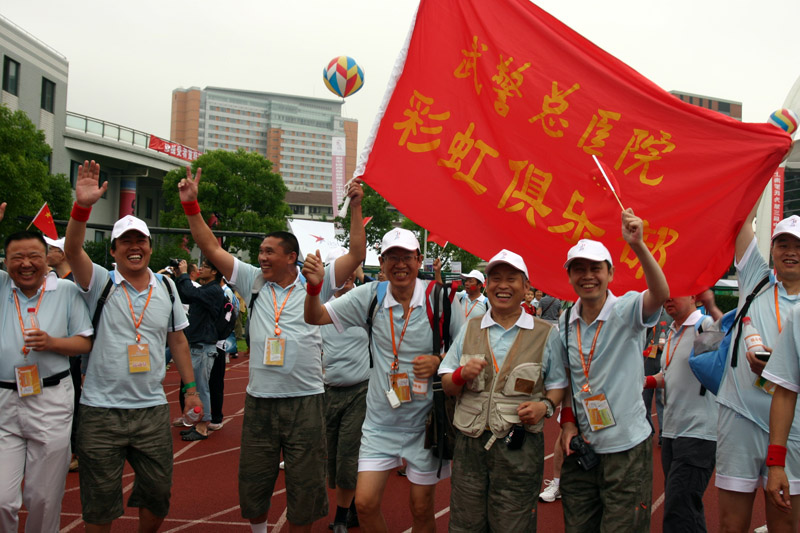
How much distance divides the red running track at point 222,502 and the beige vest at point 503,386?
2138 millimetres

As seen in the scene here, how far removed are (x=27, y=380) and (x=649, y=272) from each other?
3.65 m

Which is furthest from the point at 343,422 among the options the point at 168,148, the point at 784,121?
the point at 168,148

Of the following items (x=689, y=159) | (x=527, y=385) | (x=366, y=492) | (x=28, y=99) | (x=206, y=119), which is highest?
(x=206, y=119)

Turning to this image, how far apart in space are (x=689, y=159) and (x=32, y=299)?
167 inches

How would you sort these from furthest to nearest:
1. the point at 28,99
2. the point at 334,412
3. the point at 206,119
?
the point at 206,119, the point at 28,99, the point at 334,412

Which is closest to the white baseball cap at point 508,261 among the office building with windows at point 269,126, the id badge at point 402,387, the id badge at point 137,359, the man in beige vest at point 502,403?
the man in beige vest at point 502,403

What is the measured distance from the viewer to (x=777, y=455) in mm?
3184

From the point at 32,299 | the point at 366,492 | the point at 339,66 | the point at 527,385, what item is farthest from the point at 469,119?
the point at 339,66

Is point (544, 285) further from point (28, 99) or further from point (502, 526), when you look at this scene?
point (28, 99)

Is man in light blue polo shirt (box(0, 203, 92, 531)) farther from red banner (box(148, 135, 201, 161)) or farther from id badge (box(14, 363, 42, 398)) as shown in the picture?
red banner (box(148, 135, 201, 161))

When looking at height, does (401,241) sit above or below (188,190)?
below

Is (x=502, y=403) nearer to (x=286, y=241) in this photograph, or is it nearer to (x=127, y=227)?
(x=286, y=241)

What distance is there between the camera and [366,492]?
13.1 ft

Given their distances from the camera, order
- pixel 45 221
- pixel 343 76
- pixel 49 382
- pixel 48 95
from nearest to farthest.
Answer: pixel 49 382, pixel 45 221, pixel 343 76, pixel 48 95
